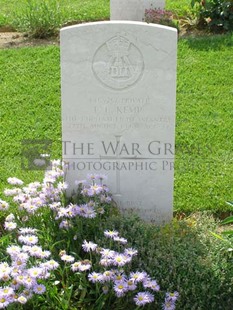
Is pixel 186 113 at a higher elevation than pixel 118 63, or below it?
below

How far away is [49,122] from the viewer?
6.59 m

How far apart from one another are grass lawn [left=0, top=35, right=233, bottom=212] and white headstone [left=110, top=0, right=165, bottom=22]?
2.64 feet

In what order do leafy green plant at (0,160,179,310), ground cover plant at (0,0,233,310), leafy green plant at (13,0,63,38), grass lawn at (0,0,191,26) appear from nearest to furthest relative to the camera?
1. leafy green plant at (0,160,179,310)
2. ground cover plant at (0,0,233,310)
3. leafy green plant at (13,0,63,38)
4. grass lawn at (0,0,191,26)

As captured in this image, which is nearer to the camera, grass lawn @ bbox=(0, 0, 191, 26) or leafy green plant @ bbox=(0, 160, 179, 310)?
leafy green plant @ bbox=(0, 160, 179, 310)

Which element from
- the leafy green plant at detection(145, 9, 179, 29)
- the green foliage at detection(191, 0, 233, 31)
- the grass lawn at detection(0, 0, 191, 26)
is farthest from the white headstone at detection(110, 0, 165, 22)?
the grass lawn at detection(0, 0, 191, 26)

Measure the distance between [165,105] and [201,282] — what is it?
1.21m

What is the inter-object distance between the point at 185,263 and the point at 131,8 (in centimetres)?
533

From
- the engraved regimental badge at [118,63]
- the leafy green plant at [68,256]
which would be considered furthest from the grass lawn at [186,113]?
the engraved regimental badge at [118,63]

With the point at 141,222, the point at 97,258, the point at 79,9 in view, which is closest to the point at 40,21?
the point at 79,9

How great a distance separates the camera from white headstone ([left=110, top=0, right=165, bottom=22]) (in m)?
8.72

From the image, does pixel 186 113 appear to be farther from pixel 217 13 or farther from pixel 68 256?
pixel 68 256

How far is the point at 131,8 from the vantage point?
28.8 feet

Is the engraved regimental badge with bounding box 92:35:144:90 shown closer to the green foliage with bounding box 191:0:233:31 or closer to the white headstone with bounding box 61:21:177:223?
the white headstone with bounding box 61:21:177:223

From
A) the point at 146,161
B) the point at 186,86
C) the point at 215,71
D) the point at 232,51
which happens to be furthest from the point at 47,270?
the point at 232,51
